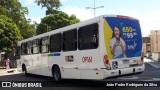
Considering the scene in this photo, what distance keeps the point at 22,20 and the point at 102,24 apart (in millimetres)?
53275

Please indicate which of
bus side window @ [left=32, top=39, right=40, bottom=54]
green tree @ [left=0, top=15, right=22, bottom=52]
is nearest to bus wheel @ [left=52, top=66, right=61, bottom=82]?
bus side window @ [left=32, top=39, right=40, bottom=54]

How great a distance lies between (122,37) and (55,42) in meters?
4.88

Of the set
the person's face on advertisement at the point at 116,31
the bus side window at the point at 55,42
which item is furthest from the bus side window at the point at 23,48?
the person's face on advertisement at the point at 116,31

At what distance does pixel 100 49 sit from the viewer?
1400 cm

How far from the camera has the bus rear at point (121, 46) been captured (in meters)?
14.0

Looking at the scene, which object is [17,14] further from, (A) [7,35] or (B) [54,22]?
(A) [7,35]

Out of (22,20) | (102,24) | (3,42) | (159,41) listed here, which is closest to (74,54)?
(102,24)

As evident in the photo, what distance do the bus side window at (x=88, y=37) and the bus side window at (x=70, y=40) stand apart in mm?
493

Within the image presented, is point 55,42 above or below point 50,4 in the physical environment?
below

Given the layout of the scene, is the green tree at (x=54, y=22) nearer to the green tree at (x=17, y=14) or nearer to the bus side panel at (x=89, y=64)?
the green tree at (x=17, y=14)

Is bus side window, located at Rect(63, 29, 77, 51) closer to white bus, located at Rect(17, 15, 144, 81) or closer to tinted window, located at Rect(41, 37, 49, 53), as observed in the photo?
white bus, located at Rect(17, 15, 144, 81)

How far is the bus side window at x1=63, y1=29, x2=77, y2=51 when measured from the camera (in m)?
16.1

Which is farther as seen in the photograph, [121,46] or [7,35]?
[7,35]

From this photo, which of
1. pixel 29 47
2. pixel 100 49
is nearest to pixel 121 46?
pixel 100 49
